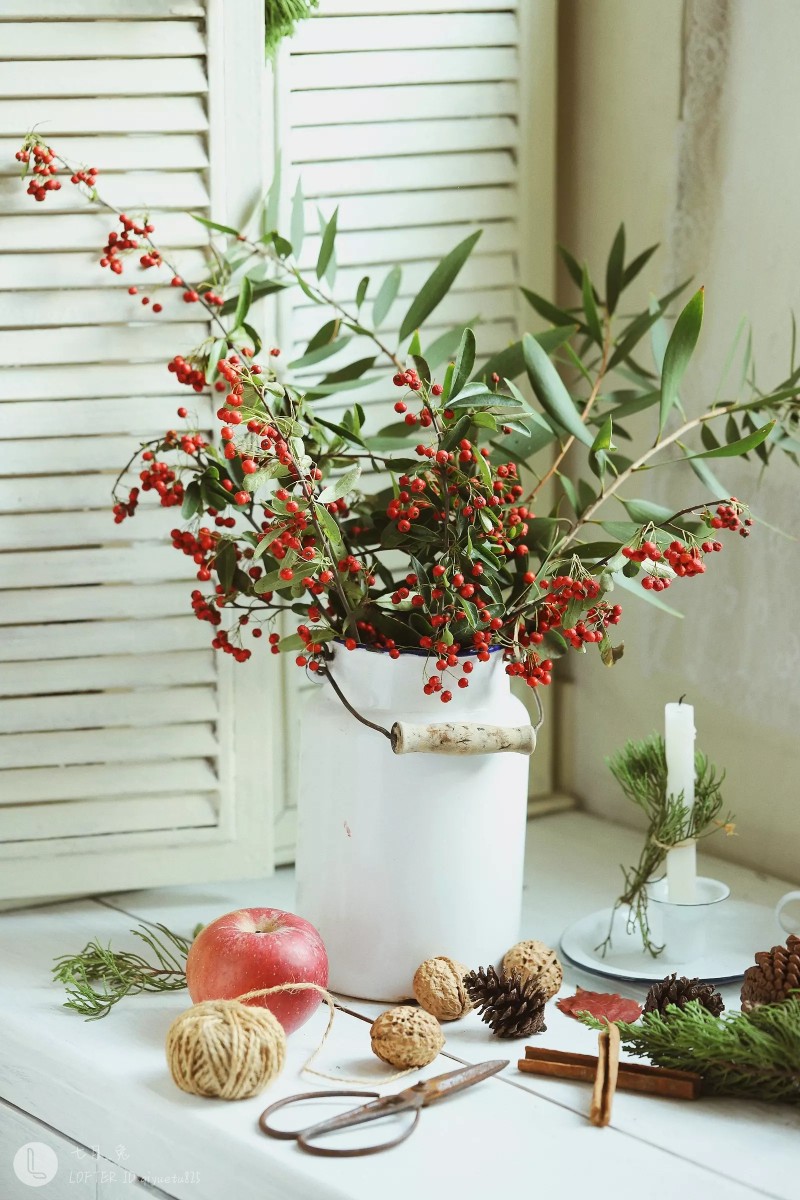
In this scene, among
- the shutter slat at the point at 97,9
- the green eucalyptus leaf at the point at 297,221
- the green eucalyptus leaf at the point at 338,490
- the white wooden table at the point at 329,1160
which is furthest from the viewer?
the green eucalyptus leaf at the point at 297,221

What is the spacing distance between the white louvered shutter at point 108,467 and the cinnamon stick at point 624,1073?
0.33 meters

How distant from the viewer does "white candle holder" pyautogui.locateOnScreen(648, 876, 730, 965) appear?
3.21 feet

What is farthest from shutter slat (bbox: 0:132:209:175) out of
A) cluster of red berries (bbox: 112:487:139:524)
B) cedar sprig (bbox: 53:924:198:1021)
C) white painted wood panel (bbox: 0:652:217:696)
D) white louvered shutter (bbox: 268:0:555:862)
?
cedar sprig (bbox: 53:924:198:1021)

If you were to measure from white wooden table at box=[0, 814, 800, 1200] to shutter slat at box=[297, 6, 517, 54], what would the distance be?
0.67m

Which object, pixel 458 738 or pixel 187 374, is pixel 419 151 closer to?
pixel 187 374

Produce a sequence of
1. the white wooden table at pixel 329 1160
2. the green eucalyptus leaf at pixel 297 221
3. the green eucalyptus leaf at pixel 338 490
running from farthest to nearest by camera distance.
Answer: the green eucalyptus leaf at pixel 297 221 → the green eucalyptus leaf at pixel 338 490 → the white wooden table at pixel 329 1160

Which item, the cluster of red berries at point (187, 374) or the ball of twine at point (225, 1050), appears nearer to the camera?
the ball of twine at point (225, 1050)

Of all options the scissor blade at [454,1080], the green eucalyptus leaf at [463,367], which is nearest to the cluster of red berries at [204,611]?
the green eucalyptus leaf at [463,367]

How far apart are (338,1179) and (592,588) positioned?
0.36 meters

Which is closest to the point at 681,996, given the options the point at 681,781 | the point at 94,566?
the point at 681,781

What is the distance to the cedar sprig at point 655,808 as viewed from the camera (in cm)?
97

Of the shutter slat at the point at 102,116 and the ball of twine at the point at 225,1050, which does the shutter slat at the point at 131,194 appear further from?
the ball of twine at the point at 225,1050

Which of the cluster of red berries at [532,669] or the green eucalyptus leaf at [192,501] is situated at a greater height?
the green eucalyptus leaf at [192,501]

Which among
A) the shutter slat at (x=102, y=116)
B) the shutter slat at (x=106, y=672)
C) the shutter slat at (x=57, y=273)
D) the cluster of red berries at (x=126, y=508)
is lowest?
the shutter slat at (x=106, y=672)
